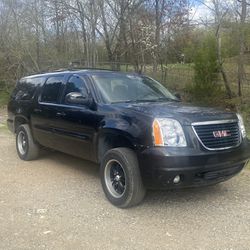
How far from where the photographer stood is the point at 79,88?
6305mm

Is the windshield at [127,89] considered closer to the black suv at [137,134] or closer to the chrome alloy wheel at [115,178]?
the black suv at [137,134]

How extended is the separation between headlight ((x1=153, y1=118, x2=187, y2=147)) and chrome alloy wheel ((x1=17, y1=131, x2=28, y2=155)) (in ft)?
12.9

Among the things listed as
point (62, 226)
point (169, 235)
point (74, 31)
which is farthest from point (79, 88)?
point (74, 31)

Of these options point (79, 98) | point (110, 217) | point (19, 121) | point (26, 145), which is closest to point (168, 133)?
point (110, 217)

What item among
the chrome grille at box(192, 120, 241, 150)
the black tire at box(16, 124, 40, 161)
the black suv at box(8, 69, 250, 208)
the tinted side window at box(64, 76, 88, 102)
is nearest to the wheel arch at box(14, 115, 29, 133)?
the black tire at box(16, 124, 40, 161)

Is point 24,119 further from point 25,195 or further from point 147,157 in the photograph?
point 147,157

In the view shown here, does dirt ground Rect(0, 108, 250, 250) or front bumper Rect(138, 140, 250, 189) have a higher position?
front bumper Rect(138, 140, 250, 189)

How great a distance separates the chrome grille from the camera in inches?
193

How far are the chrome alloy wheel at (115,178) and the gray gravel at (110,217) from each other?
0.22 metres

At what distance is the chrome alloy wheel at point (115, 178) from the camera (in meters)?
5.27

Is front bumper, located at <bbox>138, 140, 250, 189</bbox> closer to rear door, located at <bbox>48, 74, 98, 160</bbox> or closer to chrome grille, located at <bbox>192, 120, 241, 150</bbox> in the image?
chrome grille, located at <bbox>192, 120, 241, 150</bbox>

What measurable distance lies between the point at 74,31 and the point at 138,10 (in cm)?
415

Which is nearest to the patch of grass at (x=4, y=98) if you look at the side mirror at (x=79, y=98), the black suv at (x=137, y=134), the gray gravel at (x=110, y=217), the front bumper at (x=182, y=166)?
the black suv at (x=137, y=134)

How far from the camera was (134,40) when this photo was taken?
1557 cm
